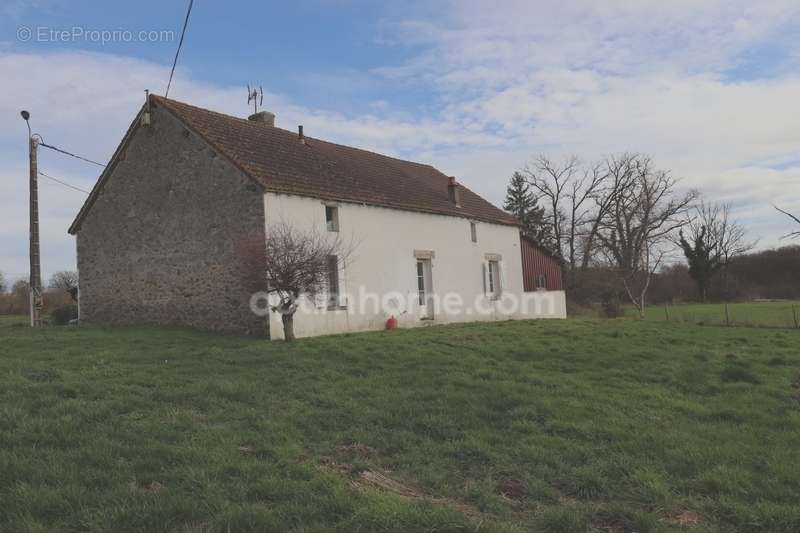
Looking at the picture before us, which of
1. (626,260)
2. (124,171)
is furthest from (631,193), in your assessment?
(124,171)

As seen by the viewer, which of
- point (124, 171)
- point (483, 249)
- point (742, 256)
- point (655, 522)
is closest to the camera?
point (655, 522)

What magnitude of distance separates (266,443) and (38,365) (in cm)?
558

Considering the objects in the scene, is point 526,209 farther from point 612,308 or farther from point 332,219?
point 332,219

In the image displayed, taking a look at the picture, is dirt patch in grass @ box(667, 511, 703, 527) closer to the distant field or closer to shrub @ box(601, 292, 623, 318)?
the distant field

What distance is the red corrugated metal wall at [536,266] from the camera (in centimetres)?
2483

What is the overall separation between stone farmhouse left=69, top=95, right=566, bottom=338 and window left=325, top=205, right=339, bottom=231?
0.11ft

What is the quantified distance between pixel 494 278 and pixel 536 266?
3492mm

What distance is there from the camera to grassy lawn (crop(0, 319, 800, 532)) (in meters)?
4.20

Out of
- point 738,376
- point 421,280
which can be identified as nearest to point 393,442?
point 738,376

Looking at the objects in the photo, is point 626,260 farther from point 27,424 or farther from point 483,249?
point 27,424

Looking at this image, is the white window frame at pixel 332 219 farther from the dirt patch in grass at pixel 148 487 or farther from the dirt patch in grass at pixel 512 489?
the dirt patch in grass at pixel 148 487

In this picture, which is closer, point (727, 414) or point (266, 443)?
point (266, 443)

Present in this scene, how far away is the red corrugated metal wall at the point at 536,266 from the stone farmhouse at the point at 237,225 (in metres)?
4.36

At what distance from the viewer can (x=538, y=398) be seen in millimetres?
7707
